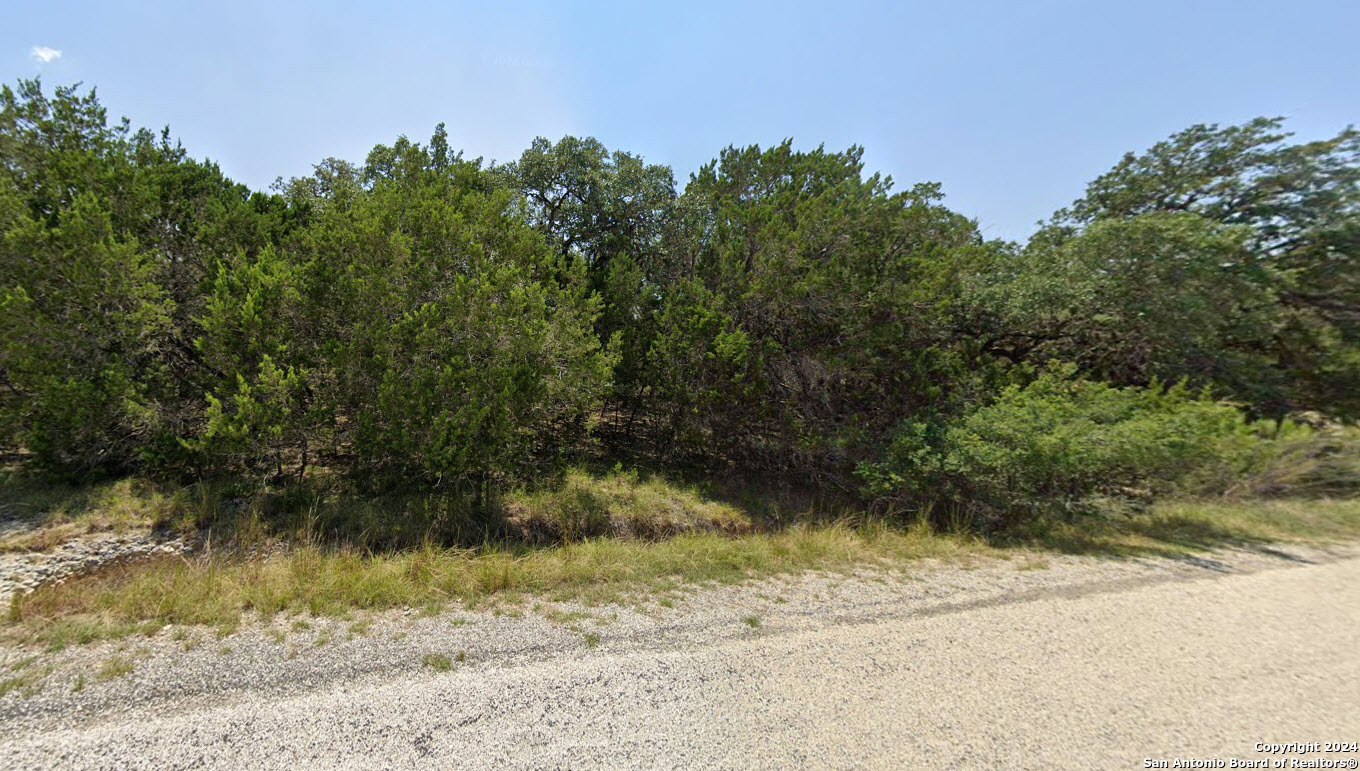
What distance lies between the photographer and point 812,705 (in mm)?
Answer: 3047

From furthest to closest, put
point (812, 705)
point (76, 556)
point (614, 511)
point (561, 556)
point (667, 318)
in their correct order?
point (667, 318), point (614, 511), point (76, 556), point (561, 556), point (812, 705)

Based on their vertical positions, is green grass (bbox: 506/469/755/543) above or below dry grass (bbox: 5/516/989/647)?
below

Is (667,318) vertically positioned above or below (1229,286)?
below

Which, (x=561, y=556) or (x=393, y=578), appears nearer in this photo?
(x=393, y=578)

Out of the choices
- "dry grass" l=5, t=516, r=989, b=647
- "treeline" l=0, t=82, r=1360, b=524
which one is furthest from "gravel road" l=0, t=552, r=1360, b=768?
"treeline" l=0, t=82, r=1360, b=524

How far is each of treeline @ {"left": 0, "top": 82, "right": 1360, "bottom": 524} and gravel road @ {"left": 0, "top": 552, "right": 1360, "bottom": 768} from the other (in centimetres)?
454

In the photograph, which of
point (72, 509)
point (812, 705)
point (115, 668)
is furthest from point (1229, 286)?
point (72, 509)

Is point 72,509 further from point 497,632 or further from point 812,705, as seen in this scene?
point 812,705

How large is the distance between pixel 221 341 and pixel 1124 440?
15.6m

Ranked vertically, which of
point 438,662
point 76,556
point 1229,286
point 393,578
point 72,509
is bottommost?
point 76,556

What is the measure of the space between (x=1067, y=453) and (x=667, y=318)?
8.42m

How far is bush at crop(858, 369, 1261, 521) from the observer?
24.7ft

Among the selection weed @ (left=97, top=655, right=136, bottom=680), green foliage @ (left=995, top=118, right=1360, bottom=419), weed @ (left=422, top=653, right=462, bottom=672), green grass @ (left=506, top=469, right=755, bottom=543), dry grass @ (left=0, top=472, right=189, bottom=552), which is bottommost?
green grass @ (left=506, top=469, right=755, bottom=543)

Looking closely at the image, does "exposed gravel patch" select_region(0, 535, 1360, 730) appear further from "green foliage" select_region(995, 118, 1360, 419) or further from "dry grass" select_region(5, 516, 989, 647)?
"green foliage" select_region(995, 118, 1360, 419)
